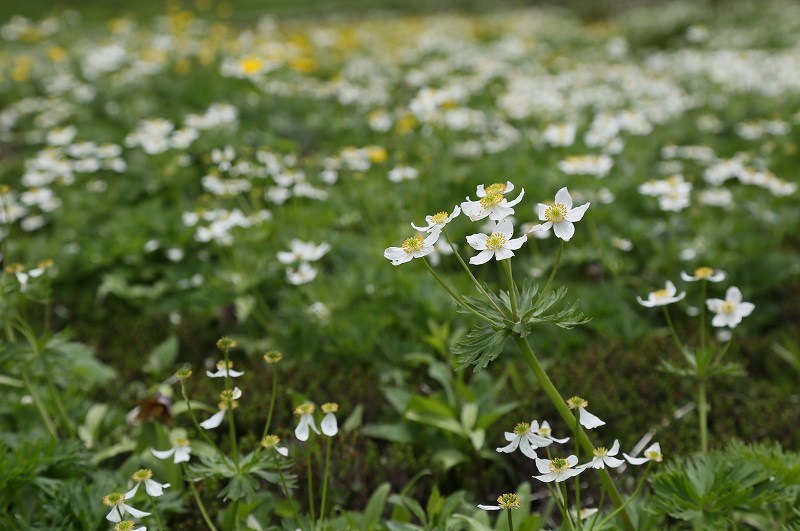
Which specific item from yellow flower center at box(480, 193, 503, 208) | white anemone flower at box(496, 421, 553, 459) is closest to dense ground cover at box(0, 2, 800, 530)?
yellow flower center at box(480, 193, 503, 208)

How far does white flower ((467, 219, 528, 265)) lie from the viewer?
1.58 metres

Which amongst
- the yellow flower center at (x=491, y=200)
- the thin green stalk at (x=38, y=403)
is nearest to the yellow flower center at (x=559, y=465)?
the yellow flower center at (x=491, y=200)

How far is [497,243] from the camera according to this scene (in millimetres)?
1621

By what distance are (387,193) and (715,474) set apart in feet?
9.16

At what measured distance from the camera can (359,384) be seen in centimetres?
287

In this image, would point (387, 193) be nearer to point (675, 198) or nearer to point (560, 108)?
point (675, 198)

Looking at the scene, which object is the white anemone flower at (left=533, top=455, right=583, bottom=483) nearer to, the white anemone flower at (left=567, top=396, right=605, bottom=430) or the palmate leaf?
the white anemone flower at (left=567, top=396, right=605, bottom=430)

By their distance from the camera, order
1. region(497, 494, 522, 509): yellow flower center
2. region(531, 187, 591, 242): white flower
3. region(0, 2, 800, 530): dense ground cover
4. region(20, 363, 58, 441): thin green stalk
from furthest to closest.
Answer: region(20, 363, 58, 441): thin green stalk
region(0, 2, 800, 530): dense ground cover
region(531, 187, 591, 242): white flower
region(497, 494, 522, 509): yellow flower center

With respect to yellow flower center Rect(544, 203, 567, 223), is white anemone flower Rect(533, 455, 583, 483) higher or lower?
lower

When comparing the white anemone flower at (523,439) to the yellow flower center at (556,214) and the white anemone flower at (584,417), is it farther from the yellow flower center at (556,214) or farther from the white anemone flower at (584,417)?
the yellow flower center at (556,214)

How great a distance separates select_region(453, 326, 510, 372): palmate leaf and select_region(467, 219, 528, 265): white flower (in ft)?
0.53

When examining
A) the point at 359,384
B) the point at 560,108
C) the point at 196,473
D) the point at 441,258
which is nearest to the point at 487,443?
the point at 359,384

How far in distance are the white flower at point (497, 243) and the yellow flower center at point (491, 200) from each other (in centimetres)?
7

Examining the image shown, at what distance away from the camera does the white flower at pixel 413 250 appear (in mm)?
1630
